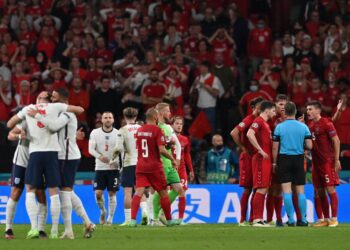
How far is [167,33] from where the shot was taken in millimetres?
32438

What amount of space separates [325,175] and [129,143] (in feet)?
11.6

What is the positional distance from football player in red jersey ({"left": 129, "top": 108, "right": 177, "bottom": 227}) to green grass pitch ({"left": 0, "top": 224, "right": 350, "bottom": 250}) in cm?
62

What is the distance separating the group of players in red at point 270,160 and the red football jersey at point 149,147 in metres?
1.39

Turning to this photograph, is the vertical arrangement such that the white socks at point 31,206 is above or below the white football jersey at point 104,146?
below

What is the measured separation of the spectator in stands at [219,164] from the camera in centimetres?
2709

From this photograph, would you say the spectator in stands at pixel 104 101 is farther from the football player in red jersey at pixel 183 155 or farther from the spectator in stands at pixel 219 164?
the football player in red jersey at pixel 183 155

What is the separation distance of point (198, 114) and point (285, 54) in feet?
9.87

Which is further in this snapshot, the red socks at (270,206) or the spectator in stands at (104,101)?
the spectator in stands at (104,101)

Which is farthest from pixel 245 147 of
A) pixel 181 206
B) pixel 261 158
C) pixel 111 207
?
pixel 111 207

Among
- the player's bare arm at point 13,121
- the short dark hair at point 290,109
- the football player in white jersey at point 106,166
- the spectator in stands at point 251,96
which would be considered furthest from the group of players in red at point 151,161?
the spectator in stands at point 251,96

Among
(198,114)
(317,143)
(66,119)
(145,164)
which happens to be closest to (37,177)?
(66,119)

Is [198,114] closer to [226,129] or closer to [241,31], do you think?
[226,129]

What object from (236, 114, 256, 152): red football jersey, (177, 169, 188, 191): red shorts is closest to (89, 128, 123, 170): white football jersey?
(177, 169, 188, 191): red shorts

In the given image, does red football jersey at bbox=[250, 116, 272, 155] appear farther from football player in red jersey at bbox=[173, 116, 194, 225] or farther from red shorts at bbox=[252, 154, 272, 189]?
football player in red jersey at bbox=[173, 116, 194, 225]
